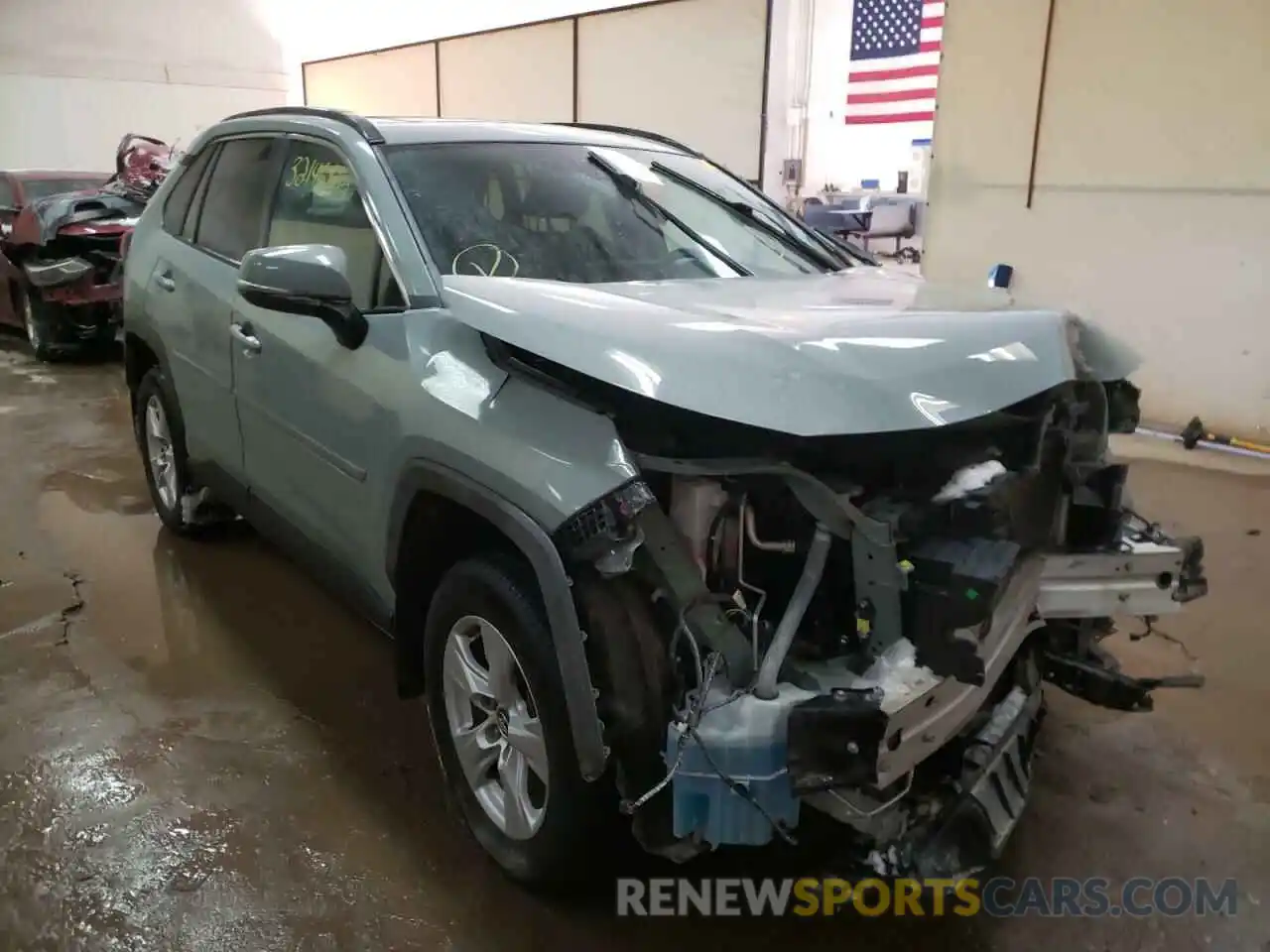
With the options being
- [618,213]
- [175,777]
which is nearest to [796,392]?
[618,213]

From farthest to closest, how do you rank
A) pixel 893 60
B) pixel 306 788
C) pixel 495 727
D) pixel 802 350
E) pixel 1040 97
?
pixel 893 60, pixel 1040 97, pixel 306 788, pixel 495 727, pixel 802 350

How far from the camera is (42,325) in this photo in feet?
28.3

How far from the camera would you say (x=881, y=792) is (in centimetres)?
177

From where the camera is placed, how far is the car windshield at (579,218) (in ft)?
8.27

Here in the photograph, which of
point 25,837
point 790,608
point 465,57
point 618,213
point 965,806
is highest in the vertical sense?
point 465,57

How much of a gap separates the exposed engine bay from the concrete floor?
0.46 metres

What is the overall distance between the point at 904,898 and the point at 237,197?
2.98 metres

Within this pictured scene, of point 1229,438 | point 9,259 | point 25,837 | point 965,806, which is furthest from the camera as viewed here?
point 9,259

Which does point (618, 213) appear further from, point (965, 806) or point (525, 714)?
point (965, 806)

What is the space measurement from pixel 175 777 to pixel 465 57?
11.7m

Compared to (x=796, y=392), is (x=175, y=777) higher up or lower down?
lower down

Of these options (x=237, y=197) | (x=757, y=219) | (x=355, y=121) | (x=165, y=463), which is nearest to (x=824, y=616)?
(x=757, y=219)

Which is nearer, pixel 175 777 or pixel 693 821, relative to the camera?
pixel 693 821

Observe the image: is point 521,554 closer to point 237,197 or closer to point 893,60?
point 237,197
